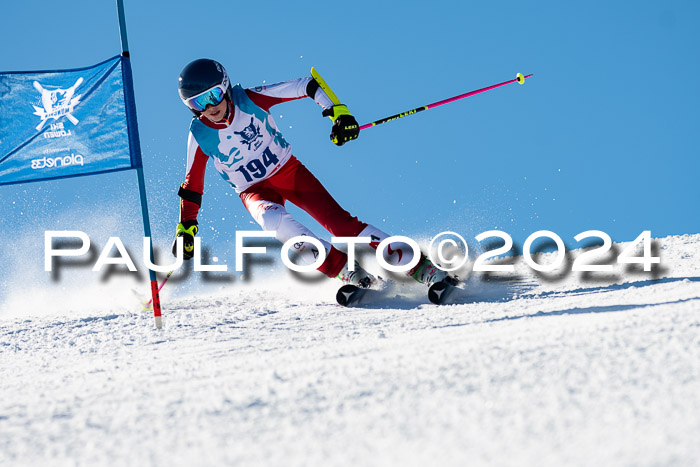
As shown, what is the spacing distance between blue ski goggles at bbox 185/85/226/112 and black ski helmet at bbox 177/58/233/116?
1.0 inches

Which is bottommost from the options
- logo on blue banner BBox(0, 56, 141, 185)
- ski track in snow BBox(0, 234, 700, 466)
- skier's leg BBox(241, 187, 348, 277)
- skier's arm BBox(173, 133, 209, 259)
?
ski track in snow BBox(0, 234, 700, 466)

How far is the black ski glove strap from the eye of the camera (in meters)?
4.75

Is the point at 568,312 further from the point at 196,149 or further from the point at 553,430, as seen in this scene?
the point at 196,149

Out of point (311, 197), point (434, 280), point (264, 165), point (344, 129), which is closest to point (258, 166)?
point (264, 165)

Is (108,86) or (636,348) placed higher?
(108,86)

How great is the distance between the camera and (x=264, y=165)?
5105mm


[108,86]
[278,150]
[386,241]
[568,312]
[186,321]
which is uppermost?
[108,86]

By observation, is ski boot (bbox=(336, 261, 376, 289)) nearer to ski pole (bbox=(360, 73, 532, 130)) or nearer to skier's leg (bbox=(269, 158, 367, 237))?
skier's leg (bbox=(269, 158, 367, 237))

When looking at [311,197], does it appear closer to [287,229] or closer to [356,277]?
[287,229]

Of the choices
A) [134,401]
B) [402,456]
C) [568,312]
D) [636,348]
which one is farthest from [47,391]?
[568,312]

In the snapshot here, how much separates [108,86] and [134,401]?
356 centimetres

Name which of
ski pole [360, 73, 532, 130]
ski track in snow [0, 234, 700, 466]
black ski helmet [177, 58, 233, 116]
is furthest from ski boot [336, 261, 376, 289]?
black ski helmet [177, 58, 233, 116]

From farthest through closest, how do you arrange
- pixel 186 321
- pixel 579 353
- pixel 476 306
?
pixel 186 321, pixel 476 306, pixel 579 353

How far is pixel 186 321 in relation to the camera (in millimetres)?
4625
